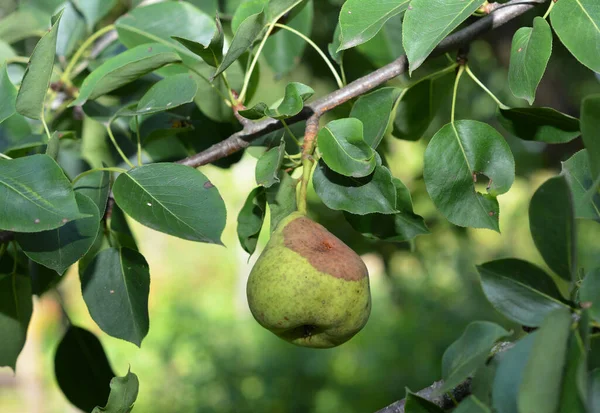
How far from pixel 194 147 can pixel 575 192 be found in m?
0.64

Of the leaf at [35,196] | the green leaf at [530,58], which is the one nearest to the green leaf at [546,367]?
the green leaf at [530,58]

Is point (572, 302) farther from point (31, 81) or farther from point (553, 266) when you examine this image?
point (31, 81)

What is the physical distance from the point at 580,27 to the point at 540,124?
0.50 feet

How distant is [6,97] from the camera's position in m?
0.84

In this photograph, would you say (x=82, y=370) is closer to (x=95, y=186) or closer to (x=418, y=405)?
(x=95, y=186)

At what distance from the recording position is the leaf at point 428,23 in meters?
0.69

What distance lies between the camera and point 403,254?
2.14m

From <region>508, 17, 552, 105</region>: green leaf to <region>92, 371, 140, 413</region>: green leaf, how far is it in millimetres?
507

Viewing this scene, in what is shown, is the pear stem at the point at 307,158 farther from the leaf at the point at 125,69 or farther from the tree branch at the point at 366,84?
the leaf at the point at 125,69

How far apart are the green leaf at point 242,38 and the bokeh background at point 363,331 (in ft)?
1.72

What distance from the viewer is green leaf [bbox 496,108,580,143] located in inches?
31.8

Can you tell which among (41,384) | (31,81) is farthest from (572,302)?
(41,384)

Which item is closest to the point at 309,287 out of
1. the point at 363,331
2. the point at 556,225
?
the point at 556,225

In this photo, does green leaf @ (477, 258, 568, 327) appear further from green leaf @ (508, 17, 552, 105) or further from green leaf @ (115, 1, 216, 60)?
green leaf @ (115, 1, 216, 60)
